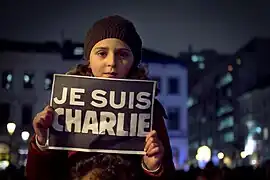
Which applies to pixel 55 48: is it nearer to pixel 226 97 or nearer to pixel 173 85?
pixel 173 85

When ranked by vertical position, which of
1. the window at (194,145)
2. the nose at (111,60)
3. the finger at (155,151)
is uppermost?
the window at (194,145)

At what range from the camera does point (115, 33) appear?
2617 millimetres

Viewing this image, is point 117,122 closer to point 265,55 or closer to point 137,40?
point 137,40

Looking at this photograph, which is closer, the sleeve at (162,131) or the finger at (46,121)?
the finger at (46,121)

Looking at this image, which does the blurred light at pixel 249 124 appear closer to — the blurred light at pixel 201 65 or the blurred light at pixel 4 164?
the blurred light at pixel 201 65

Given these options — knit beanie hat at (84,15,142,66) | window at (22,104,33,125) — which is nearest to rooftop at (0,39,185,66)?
window at (22,104,33,125)

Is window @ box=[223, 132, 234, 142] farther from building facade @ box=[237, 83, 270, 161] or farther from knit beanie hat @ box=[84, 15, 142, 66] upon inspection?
knit beanie hat @ box=[84, 15, 142, 66]

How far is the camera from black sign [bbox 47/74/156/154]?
241cm

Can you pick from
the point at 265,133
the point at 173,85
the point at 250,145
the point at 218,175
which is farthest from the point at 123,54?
the point at 250,145

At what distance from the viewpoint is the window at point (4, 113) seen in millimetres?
46375

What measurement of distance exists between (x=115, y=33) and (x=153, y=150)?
56 cm

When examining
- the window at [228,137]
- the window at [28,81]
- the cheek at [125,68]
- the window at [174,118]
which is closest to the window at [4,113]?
the window at [28,81]

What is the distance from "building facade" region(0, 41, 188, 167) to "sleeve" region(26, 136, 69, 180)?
42.3m

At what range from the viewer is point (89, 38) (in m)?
2.68
